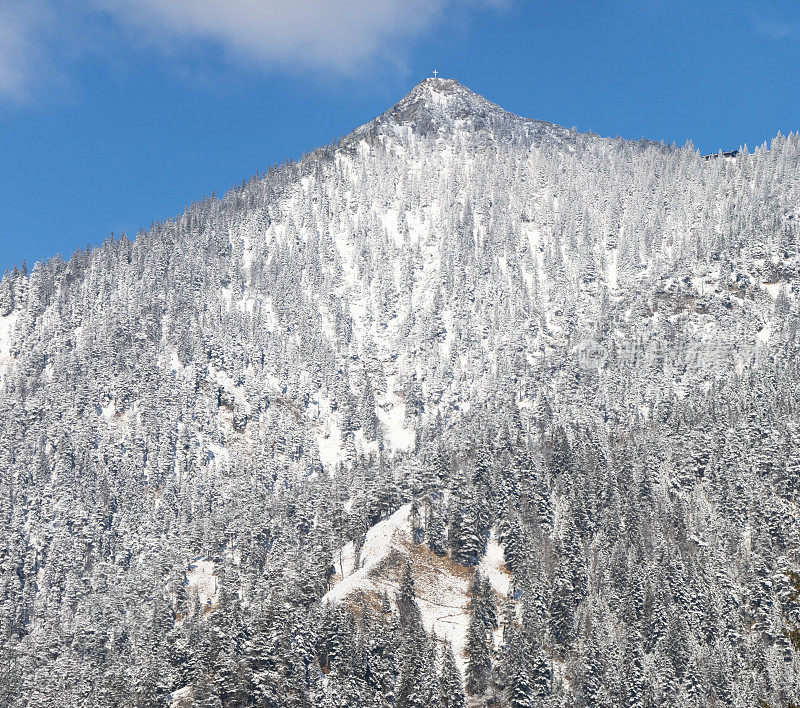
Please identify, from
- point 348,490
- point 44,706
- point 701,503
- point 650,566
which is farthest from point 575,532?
point 44,706

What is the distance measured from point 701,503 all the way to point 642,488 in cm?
1102

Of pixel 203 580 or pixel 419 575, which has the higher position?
pixel 203 580

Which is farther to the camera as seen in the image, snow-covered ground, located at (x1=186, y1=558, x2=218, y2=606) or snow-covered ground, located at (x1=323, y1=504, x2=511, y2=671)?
snow-covered ground, located at (x1=186, y1=558, x2=218, y2=606)

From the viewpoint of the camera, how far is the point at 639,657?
112438mm

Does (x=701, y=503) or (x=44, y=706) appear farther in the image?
(x=701, y=503)

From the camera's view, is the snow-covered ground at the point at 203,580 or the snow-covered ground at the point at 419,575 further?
the snow-covered ground at the point at 203,580

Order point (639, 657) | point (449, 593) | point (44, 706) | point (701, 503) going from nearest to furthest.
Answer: point (44, 706)
point (639, 657)
point (449, 593)
point (701, 503)

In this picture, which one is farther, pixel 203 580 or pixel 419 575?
pixel 203 580

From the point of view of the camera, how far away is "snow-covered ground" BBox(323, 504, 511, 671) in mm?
113125

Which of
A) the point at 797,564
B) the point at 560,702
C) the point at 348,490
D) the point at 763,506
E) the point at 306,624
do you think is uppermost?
the point at 348,490

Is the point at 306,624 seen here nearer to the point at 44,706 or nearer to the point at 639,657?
the point at 44,706

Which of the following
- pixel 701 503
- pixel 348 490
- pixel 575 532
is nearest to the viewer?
pixel 575 532

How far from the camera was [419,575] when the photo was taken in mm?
→ 124250

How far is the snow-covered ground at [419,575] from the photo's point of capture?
11312 cm
